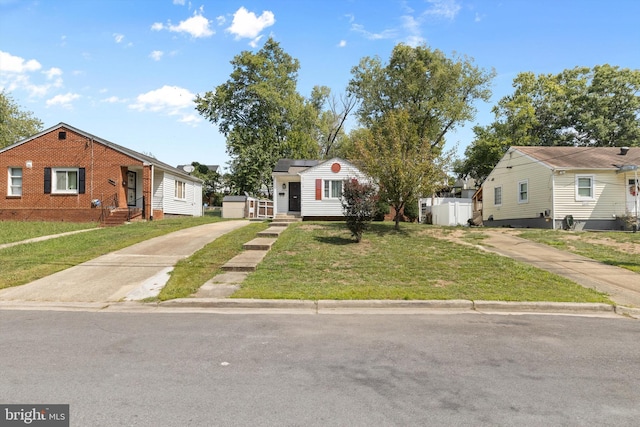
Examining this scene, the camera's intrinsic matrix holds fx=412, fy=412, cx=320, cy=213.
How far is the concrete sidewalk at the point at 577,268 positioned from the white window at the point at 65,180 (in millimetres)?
22855

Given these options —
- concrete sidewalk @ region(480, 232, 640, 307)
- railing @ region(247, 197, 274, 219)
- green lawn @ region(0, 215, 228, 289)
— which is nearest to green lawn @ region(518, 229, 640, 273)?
concrete sidewalk @ region(480, 232, 640, 307)

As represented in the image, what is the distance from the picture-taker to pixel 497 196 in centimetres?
2953

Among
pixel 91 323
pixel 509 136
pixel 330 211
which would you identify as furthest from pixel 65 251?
pixel 509 136

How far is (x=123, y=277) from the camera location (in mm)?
10188

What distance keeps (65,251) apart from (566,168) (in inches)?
934

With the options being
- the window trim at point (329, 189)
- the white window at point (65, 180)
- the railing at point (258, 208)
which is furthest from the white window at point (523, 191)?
the white window at point (65, 180)

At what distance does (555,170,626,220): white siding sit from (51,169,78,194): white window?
27.7 meters

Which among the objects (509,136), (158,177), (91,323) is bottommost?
(91,323)

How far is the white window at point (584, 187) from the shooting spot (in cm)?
2281

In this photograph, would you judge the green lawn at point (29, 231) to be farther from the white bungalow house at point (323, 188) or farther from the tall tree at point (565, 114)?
the tall tree at point (565, 114)

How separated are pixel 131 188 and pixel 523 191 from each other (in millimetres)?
24736

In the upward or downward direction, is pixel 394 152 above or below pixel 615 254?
above

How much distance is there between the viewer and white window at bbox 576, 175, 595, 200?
22.8m

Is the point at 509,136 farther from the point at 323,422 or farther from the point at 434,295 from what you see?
the point at 323,422
